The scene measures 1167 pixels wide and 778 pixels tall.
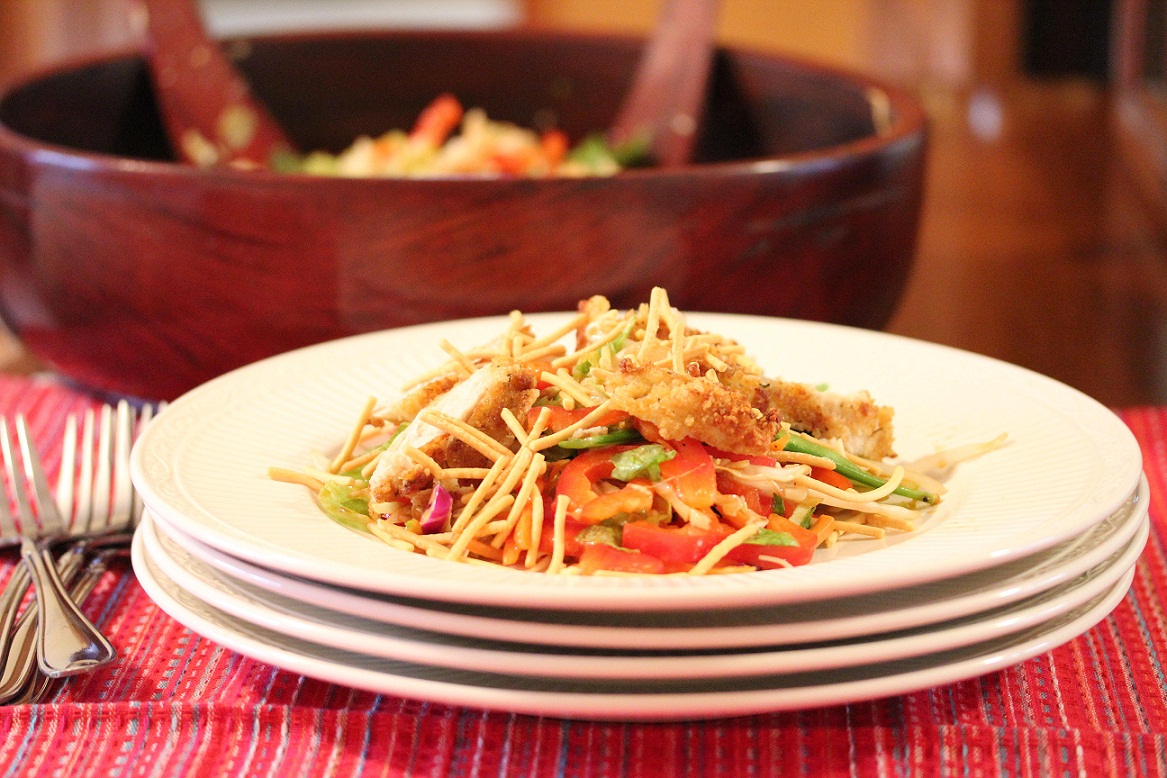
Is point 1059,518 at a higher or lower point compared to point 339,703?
higher

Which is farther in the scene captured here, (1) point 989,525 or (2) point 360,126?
(2) point 360,126

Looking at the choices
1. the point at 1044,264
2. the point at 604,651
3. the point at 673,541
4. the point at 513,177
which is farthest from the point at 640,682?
the point at 1044,264

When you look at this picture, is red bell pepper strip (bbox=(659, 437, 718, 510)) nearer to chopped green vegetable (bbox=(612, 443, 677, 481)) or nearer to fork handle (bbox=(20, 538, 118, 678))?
chopped green vegetable (bbox=(612, 443, 677, 481))

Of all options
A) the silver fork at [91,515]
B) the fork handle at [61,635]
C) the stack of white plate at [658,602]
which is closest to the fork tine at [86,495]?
the silver fork at [91,515]

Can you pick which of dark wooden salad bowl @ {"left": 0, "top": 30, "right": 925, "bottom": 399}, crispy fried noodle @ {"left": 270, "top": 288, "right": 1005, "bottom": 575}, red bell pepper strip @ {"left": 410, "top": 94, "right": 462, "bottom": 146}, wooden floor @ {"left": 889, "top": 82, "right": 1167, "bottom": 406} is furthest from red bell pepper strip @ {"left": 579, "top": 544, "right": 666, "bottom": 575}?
red bell pepper strip @ {"left": 410, "top": 94, "right": 462, "bottom": 146}

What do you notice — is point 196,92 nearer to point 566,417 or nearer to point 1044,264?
point 566,417

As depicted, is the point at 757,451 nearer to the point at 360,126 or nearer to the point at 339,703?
the point at 339,703

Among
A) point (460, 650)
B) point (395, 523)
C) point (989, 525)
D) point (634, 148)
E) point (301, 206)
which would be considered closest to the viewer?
point (460, 650)

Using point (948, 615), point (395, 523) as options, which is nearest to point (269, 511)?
point (395, 523)
